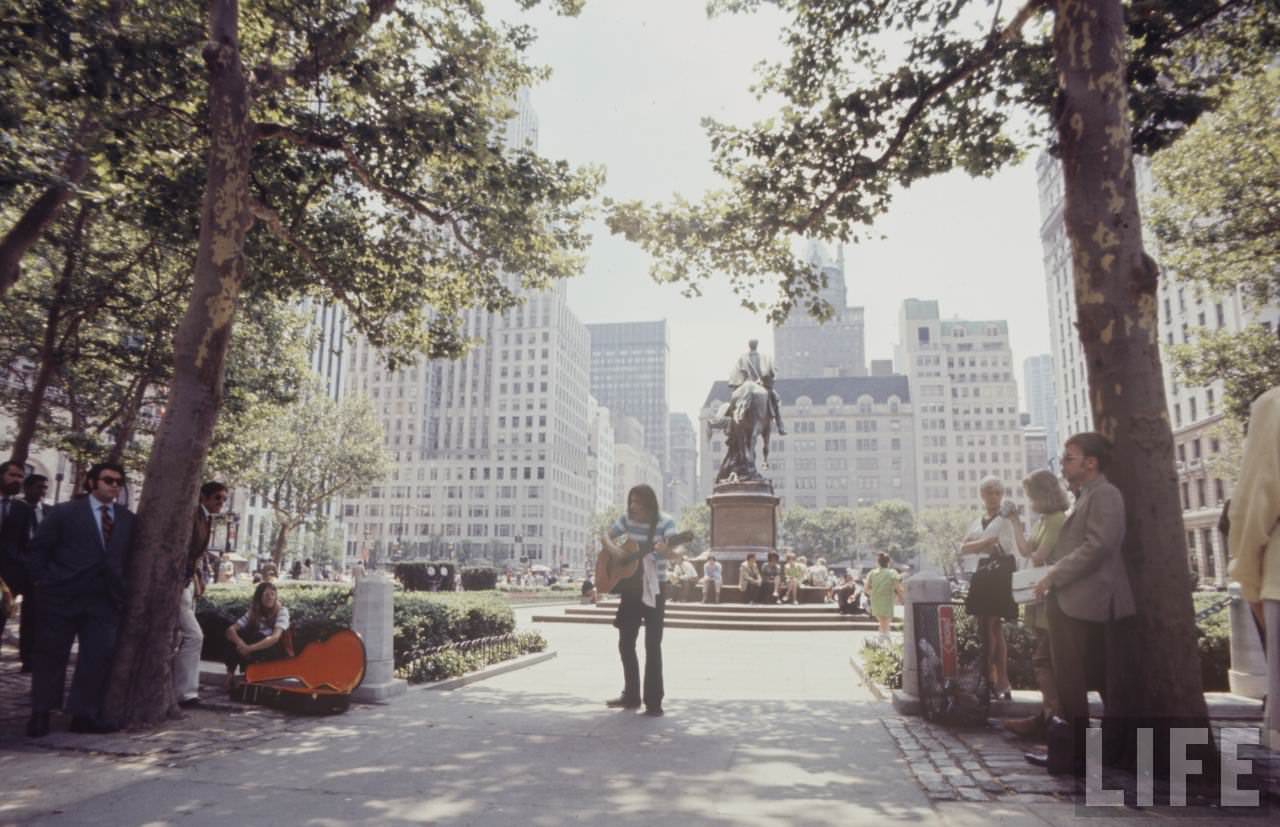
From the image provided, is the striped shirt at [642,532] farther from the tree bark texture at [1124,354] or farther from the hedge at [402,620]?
the tree bark texture at [1124,354]

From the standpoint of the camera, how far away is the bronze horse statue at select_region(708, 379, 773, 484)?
23.0 meters

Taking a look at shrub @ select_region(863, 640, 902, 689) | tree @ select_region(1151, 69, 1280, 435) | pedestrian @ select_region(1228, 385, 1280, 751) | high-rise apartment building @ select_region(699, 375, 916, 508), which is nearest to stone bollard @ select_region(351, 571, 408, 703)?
shrub @ select_region(863, 640, 902, 689)

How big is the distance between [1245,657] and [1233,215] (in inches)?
585

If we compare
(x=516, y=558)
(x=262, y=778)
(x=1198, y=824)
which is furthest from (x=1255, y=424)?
(x=516, y=558)

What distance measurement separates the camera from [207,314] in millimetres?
6945

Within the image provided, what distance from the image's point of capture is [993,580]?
251 inches

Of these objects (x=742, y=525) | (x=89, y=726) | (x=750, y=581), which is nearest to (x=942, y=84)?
(x=89, y=726)

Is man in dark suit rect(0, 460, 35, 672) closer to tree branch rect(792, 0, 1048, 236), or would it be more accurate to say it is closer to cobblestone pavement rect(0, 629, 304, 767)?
cobblestone pavement rect(0, 629, 304, 767)

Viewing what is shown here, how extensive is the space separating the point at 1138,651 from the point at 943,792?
5.59 ft

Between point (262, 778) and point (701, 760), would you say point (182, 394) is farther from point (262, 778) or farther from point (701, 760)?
point (701, 760)

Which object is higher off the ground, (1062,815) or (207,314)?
(207,314)

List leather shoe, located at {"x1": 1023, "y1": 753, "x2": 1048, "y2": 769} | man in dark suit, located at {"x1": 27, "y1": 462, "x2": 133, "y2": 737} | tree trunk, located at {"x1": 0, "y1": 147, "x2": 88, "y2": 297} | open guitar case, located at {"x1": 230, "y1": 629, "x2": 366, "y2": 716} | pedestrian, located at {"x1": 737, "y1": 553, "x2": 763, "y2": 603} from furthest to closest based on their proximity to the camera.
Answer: pedestrian, located at {"x1": 737, "y1": 553, "x2": 763, "y2": 603} → tree trunk, located at {"x1": 0, "y1": 147, "x2": 88, "y2": 297} → open guitar case, located at {"x1": 230, "y1": 629, "x2": 366, "y2": 716} → man in dark suit, located at {"x1": 27, "y1": 462, "x2": 133, "y2": 737} → leather shoe, located at {"x1": 1023, "y1": 753, "x2": 1048, "y2": 769}

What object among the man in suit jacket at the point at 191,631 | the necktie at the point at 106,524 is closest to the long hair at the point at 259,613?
the man in suit jacket at the point at 191,631

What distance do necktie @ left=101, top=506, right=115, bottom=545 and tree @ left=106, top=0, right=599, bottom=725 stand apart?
0.79 feet
